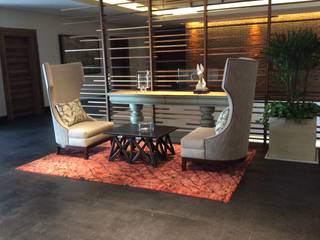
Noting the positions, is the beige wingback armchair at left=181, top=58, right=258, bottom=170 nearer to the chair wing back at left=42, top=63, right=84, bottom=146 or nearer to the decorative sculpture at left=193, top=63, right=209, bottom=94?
the decorative sculpture at left=193, top=63, right=209, bottom=94

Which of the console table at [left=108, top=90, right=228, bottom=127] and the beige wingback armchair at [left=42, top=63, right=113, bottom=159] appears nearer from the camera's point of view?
the beige wingback armchair at [left=42, top=63, right=113, bottom=159]

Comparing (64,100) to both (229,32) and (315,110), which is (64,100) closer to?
(315,110)

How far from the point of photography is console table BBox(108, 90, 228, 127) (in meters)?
4.57

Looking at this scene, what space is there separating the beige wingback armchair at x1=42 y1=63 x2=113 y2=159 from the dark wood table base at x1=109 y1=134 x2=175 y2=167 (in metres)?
0.38

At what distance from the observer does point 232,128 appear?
351cm

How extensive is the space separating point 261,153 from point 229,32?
5352mm

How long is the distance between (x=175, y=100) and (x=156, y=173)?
1434mm

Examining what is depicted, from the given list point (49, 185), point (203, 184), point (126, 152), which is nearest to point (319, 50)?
point (203, 184)

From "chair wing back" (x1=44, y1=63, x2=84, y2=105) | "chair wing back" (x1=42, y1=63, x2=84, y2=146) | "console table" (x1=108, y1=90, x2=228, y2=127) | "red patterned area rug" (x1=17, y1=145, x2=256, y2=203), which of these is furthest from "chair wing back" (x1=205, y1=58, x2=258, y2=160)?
"chair wing back" (x1=44, y1=63, x2=84, y2=105)

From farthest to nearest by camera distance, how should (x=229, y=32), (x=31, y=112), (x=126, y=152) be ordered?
(x=229, y=32), (x=31, y=112), (x=126, y=152)

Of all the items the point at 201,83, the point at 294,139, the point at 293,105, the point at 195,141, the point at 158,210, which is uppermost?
the point at 201,83

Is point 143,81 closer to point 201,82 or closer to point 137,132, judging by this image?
point 201,82

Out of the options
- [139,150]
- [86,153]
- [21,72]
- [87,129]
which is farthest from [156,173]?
[21,72]

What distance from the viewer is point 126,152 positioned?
424 centimetres
